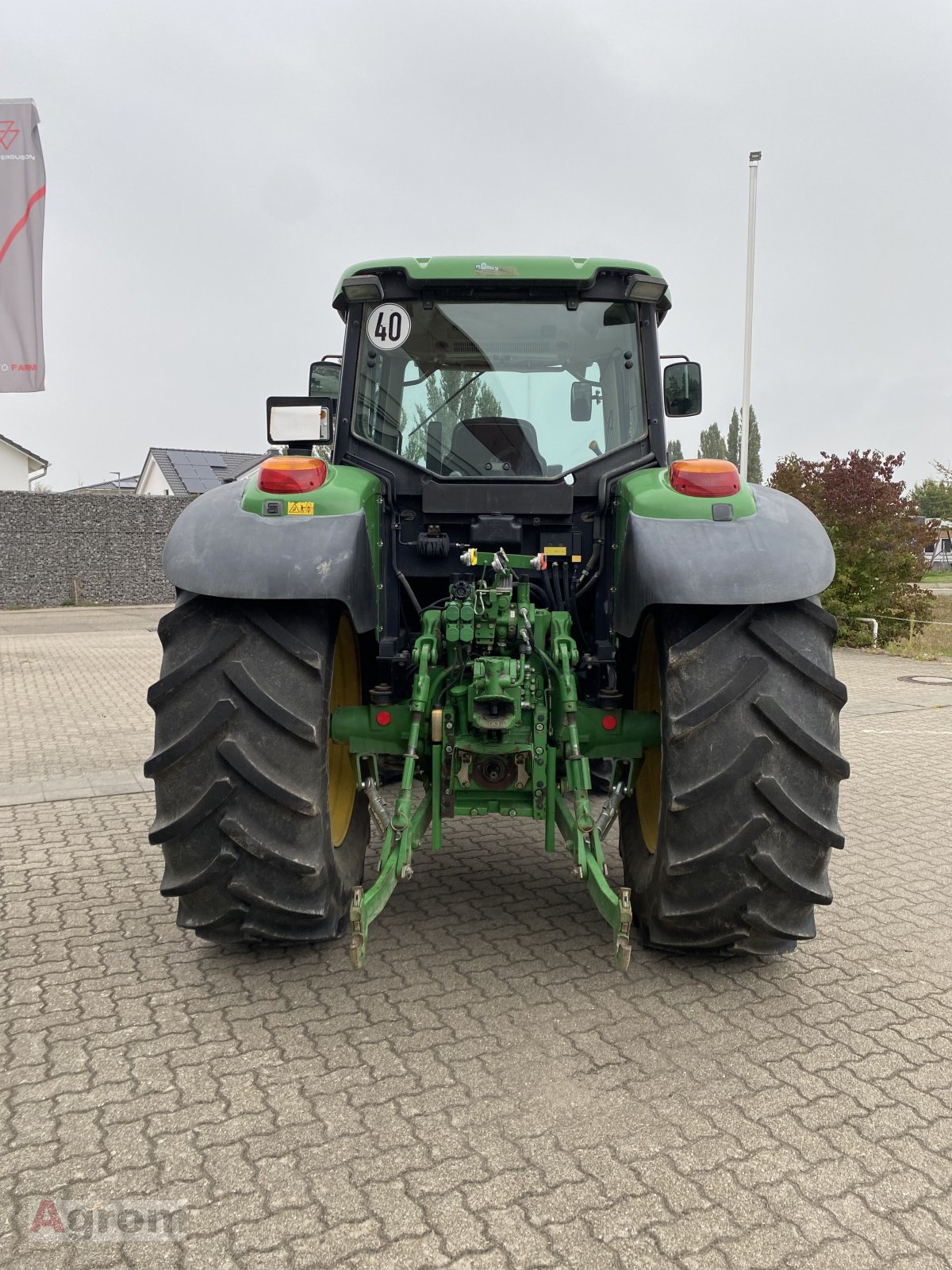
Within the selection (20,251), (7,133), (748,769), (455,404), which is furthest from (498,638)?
(7,133)

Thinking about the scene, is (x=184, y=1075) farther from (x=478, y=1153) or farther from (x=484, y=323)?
(x=484, y=323)

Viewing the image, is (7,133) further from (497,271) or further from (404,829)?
(404,829)

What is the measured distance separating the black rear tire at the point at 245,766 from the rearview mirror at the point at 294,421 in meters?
0.94

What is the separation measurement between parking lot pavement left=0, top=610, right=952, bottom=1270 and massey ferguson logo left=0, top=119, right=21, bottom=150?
836cm

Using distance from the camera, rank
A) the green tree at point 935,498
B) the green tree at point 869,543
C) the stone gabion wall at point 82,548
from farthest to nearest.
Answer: the green tree at point 935,498
the stone gabion wall at point 82,548
the green tree at point 869,543

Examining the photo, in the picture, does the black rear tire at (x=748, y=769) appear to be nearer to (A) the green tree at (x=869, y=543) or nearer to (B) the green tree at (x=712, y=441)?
(A) the green tree at (x=869, y=543)

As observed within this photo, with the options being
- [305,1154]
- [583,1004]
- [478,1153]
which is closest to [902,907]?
[583,1004]

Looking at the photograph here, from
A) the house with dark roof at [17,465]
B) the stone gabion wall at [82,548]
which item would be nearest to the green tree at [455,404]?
the stone gabion wall at [82,548]

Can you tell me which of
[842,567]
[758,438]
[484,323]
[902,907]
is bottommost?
[902,907]

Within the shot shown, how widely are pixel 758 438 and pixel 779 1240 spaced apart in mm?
64068

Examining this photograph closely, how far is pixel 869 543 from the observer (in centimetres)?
1499

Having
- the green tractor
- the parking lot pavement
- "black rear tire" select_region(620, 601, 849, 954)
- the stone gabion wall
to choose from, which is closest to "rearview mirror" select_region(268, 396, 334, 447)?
the green tractor

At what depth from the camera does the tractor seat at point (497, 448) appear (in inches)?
163

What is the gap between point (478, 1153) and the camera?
245 cm
